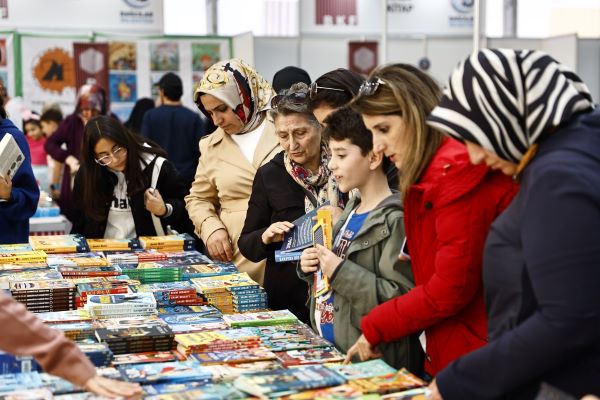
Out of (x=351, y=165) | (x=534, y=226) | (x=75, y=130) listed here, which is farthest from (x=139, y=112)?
(x=534, y=226)

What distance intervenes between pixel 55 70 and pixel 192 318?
8.16 meters

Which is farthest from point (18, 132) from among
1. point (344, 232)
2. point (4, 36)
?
point (4, 36)

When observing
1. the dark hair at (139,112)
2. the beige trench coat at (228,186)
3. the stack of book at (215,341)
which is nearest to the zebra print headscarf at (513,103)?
the stack of book at (215,341)

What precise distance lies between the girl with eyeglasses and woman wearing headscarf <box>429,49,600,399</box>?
9.58 ft

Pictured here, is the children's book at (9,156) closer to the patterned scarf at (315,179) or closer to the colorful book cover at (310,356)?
the patterned scarf at (315,179)

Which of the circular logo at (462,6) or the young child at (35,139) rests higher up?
the circular logo at (462,6)

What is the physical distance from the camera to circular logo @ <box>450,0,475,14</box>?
12750 millimetres

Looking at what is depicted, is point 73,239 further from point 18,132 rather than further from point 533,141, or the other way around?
point 533,141

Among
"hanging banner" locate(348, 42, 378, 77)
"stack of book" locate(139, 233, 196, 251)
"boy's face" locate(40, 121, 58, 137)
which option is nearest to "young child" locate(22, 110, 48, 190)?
"boy's face" locate(40, 121, 58, 137)

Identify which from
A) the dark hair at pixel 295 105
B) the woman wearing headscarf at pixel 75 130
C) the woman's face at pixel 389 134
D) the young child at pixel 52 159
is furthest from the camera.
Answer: the young child at pixel 52 159

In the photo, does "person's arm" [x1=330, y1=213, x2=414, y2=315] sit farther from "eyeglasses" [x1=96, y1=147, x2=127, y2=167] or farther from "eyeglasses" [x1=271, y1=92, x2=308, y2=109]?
"eyeglasses" [x1=96, y1=147, x2=127, y2=167]

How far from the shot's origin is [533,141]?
188 centimetres

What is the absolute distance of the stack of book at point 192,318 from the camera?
2.98 meters

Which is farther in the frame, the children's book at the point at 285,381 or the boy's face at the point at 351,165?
the boy's face at the point at 351,165
